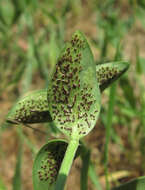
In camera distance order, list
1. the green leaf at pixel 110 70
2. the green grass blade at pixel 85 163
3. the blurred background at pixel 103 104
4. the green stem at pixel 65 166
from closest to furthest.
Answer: the green stem at pixel 65 166 → the green leaf at pixel 110 70 → the green grass blade at pixel 85 163 → the blurred background at pixel 103 104

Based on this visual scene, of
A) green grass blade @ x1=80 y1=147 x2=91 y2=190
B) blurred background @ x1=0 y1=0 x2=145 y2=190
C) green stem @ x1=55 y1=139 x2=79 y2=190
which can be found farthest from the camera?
blurred background @ x1=0 y1=0 x2=145 y2=190

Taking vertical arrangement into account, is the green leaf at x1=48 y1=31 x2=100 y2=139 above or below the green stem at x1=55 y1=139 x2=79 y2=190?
above

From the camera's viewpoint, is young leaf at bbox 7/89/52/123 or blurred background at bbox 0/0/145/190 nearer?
young leaf at bbox 7/89/52/123

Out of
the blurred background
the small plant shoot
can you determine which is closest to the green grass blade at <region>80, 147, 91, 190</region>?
the small plant shoot

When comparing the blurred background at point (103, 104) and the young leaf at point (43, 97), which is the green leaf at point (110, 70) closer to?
the young leaf at point (43, 97)

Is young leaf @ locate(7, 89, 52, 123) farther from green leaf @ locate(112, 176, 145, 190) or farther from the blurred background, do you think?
the blurred background

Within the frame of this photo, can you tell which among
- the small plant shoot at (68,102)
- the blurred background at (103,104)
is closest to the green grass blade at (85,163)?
the small plant shoot at (68,102)

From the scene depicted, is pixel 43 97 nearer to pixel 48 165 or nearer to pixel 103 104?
pixel 48 165

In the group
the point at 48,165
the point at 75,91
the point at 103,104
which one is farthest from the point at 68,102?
the point at 103,104
